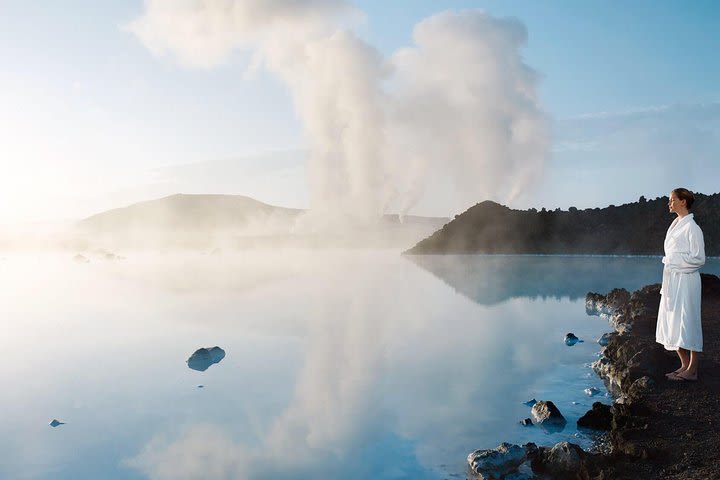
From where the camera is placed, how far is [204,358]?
17.9 meters

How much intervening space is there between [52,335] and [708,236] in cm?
8495

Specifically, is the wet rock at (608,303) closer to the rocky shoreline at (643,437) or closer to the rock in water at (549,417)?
the rocky shoreline at (643,437)

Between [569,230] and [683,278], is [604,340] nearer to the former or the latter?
[683,278]

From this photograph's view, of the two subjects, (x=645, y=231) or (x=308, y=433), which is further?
(x=645, y=231)

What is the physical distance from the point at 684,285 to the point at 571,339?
33.2ft

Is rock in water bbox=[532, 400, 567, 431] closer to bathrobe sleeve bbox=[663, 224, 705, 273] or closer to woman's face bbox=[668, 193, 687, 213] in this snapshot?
bathrobe sleeve bbox=[663, 224, 705, 273]

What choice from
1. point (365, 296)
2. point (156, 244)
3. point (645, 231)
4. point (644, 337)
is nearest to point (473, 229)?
point (645, 231)

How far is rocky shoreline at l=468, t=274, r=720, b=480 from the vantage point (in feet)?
25.8

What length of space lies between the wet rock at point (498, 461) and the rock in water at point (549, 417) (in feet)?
6.30

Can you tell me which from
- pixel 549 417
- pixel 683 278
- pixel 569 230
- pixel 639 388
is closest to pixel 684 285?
pixel 683 278

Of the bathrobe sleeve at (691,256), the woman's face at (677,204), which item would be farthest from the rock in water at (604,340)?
the woman's face at (677,204)

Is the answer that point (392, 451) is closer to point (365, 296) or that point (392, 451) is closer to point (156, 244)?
point (365, 296)

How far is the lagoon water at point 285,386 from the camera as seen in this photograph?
9969mm

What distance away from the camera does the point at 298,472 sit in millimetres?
9352
